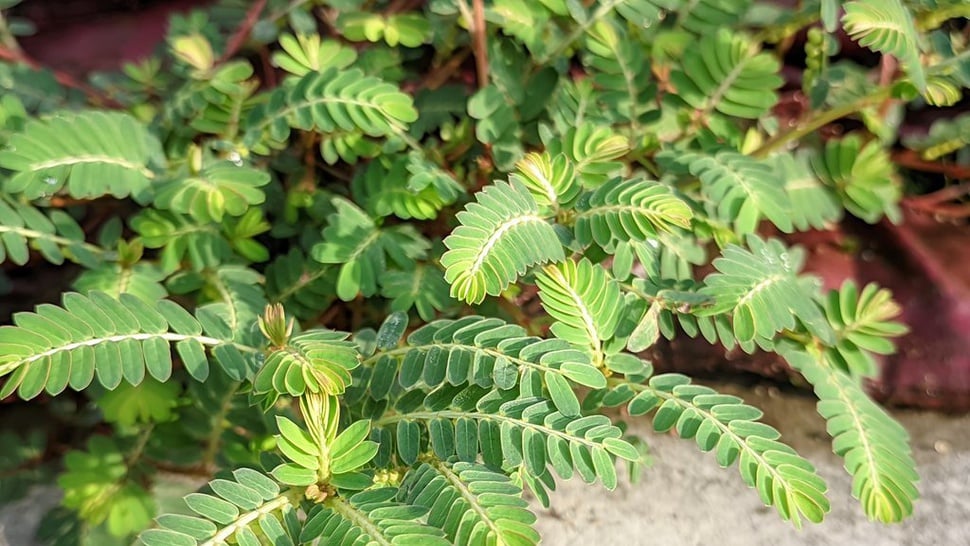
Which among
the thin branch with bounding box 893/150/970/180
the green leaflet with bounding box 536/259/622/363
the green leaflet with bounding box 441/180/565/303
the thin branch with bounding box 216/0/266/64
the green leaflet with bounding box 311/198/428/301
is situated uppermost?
the green leaflet with bounding box 441/180/565/303

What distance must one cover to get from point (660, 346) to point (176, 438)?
0.99m

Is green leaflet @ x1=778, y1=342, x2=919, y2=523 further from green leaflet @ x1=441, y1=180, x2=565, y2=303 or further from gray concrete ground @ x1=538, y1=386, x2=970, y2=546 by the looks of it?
green leaflet @ x1=441, y1=180, x2=565, y2=303

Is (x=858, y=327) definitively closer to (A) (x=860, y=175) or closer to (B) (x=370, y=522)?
(A) (x=860, y=175)

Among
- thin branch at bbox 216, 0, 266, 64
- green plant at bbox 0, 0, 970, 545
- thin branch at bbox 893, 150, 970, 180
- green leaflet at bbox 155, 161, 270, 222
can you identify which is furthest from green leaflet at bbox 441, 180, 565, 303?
thin branch at bbox 893, 150, 970, 180

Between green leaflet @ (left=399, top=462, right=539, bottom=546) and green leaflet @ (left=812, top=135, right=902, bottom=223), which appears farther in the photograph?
green leaflet @ (left=812, top=135, right=902, bottom=223)

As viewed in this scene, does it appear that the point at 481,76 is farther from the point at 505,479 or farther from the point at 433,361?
the point at 505,479

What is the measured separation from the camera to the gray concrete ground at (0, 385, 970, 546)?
1.44 metres

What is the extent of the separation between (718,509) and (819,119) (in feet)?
2.46

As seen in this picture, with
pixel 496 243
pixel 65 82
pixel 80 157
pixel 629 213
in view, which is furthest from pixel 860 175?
pixel 65 82

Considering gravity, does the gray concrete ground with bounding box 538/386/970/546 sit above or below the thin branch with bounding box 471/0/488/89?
below

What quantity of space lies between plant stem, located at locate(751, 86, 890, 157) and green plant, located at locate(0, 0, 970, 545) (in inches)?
0.5

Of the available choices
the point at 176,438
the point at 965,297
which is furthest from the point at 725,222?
the point at 176,438

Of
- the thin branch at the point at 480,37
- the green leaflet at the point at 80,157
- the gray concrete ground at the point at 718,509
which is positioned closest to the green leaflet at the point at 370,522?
the gray concrete ground at the point at 718,509

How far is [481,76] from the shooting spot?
5.22ft
